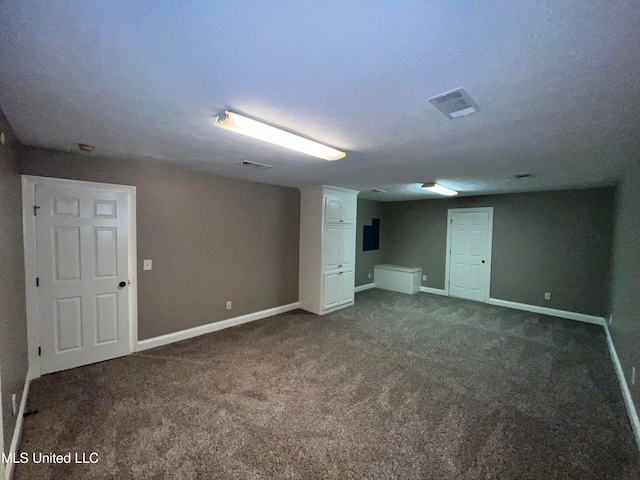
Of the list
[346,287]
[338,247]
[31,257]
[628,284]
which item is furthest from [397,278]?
[31,257]

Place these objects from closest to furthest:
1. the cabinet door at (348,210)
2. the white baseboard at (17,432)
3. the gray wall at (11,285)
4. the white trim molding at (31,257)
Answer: the white baseboard at (17,432) → the gray wall at (11,285) → the white trim molding at (31,257) → the cabinet door at (348,210)

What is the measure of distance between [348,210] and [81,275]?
4.08 meters

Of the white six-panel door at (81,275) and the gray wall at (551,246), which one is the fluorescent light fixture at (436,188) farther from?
the white six-panel door at (81,275)

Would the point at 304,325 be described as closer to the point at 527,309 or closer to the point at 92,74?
the point at 92,74

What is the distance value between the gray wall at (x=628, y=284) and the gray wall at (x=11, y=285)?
468 centimetres

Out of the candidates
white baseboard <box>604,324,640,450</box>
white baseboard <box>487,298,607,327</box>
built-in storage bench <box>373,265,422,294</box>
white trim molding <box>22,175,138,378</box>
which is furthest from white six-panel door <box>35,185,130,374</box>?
white baseboard <box>487,298,607,327</box>

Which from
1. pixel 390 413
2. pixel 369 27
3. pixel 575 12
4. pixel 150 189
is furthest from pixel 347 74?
pixel 150 189

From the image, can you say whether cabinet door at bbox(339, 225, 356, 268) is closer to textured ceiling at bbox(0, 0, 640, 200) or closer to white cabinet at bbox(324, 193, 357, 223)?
white cabinet at bbox(324, 193, 357, 223)

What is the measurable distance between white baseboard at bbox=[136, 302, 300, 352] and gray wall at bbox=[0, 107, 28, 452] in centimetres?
111

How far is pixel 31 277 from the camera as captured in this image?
276cm

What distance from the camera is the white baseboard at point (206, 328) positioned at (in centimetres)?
351

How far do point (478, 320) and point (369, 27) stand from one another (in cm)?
510

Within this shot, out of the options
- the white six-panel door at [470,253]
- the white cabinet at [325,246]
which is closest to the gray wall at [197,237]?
the white cabinet at [325,246]

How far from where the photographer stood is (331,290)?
5.17 meters
